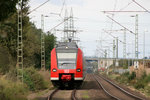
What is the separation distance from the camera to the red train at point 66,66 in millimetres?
22469

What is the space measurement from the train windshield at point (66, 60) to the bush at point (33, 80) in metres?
2.73

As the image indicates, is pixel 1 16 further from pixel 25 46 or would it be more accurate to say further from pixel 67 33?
pixel 67 33

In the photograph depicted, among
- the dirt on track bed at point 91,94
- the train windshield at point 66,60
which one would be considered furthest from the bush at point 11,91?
the train windshield at point 66,60

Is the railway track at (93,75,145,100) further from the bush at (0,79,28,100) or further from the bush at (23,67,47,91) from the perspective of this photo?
the bush at (0,79,28,100)

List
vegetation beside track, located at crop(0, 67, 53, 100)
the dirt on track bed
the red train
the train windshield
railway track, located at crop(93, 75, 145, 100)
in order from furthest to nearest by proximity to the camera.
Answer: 1. the train windshield
2. the red train
3. railway track, located at crop(93, 75, 145, 100)
4. the dirt on track bed
5. vegetation beside track, located at crop(0, 67, 53, 100)

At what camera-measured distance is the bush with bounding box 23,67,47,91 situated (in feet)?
76.3

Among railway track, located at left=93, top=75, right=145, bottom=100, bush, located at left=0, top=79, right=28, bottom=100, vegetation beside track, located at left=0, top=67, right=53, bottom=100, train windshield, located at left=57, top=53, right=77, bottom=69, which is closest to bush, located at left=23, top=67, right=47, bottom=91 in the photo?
vegetation beside track, located at left=0, top=67, right=53, bottom=100

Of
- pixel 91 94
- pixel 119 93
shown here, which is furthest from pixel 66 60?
pixel 119 93

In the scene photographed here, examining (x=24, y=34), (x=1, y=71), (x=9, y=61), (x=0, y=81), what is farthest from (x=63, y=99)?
(x=24, y=34)

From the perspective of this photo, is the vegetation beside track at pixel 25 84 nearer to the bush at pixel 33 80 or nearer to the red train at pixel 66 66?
the bush at pixel 33 80

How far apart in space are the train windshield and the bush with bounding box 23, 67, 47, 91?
8.94 feet

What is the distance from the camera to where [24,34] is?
3181cm

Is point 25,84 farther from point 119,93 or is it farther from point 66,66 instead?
point 119,93

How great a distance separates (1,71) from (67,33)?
23615 mm
